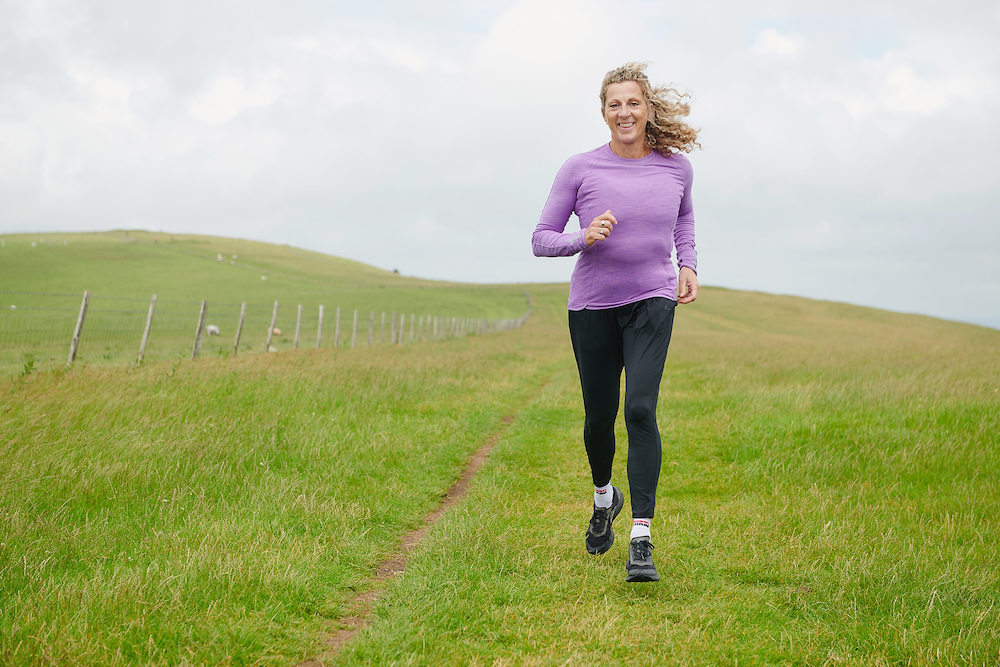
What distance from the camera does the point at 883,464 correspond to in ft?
20.8

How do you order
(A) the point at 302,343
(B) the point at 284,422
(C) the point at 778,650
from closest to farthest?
(C) the point at 778,650 < (B) the point at 284,422 < (A) the point at 302,343

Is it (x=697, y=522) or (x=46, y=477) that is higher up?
(x=697, y=522)

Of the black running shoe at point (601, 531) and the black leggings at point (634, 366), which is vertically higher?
the black leggings at point (634, 366)

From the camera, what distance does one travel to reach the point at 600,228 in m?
3.88

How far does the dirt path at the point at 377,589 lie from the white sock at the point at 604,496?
1188 millimetres

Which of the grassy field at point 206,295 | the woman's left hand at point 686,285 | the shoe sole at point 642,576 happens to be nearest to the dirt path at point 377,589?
the shoe sole at point 642,576

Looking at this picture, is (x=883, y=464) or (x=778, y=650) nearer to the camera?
(x=778, y=650)

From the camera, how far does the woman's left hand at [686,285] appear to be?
4.27 metres

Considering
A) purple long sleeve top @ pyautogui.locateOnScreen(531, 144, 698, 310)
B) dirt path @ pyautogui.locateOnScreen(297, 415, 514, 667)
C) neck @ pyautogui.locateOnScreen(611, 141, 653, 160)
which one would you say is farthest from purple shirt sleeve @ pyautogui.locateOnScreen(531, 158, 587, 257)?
dirt path @ pyautogui.locateOnScreen(297, 415, 514, 667)

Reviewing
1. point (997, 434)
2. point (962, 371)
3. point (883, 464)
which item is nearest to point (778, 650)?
point (883, 464)

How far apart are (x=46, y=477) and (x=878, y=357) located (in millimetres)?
16656

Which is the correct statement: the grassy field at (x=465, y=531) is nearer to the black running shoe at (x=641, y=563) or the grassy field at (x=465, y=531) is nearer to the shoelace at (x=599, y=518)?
the black running shoe at (x=641, y=563)

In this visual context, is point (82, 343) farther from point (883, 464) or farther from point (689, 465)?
point (883, 464)

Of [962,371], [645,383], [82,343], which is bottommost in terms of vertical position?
[82,343]
